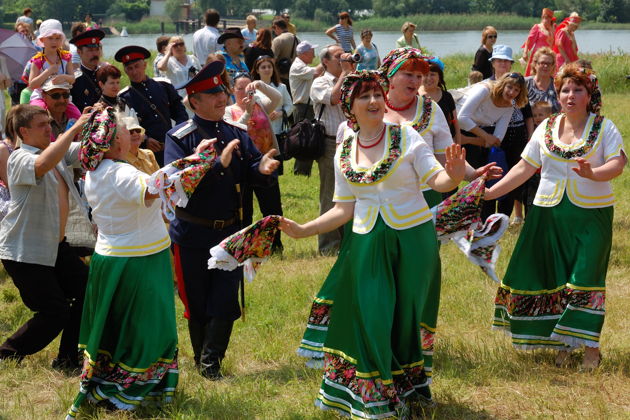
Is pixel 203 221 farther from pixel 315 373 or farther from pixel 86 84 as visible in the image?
pixel 86 84

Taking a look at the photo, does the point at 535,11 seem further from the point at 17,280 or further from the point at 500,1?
the point at 17,280

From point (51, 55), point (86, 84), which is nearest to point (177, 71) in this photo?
point (51, 55)

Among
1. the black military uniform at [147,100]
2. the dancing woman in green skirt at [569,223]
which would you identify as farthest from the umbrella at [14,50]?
the dancing woman in green skirt at [569,223]

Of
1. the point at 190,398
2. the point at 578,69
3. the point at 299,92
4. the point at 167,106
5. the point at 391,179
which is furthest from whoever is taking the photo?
the point at 299,92

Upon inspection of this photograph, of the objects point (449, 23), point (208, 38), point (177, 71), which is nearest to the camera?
point (177, 71)

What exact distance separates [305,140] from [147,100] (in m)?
1.60

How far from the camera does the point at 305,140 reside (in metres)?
8.67

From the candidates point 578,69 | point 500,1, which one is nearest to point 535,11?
point 500,1

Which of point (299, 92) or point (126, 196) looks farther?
point (299, 92)

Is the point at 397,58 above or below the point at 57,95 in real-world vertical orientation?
above

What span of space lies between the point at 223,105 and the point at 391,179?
1.59 meters

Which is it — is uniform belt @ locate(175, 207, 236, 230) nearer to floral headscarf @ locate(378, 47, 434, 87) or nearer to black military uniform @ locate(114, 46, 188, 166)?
floral headscarf @ locate(378, 47, 434, 87)

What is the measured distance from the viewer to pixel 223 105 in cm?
596

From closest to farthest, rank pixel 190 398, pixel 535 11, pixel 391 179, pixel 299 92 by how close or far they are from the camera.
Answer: pixel 391 179
pixel 190 398
pixel 299 92
pixel 535 11
